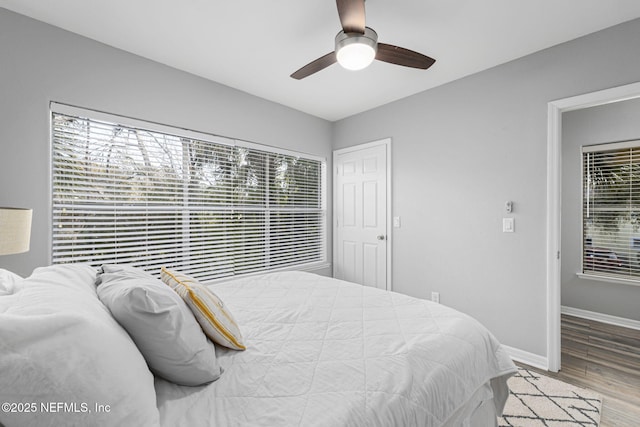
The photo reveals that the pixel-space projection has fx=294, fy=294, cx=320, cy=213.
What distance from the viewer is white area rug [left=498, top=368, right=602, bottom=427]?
68.6 inches

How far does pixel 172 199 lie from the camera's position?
2.69 metres

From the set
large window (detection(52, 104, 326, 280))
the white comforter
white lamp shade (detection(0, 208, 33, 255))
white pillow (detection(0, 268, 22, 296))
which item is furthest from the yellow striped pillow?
large window (detection(52, 104, 326, 280))

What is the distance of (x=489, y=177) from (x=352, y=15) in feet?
6.37

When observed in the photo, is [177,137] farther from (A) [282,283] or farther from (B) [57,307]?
(B) [57,307]

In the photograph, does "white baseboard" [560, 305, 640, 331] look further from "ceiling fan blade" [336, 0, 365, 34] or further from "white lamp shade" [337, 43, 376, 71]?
"ceiling fan blade" [336, 0, 365, 34]

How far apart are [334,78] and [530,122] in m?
1.77

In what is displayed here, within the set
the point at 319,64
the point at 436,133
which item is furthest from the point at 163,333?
the point at 436,133

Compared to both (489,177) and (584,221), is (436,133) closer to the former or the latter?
(489,177)

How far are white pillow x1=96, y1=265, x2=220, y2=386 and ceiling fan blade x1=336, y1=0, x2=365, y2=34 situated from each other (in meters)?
1.59

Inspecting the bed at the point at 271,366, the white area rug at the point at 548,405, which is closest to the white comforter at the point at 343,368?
the bed at the point at 271,366

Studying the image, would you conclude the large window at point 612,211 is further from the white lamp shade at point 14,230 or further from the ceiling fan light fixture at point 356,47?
the white lamp shade at point 14,230

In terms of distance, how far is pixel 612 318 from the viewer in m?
3.32

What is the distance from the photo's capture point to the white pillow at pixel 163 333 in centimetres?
88

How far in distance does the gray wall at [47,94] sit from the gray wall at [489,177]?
2340mm
